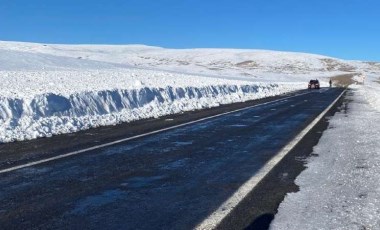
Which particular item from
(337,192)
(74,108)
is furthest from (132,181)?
(74,108)

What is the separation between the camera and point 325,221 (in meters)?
4.50

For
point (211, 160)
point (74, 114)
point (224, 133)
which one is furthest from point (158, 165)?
point (74, 114)

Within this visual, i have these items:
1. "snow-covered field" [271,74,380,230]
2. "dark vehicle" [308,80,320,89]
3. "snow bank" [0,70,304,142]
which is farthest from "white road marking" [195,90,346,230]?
"dark vehicle" [308,80,320,89]

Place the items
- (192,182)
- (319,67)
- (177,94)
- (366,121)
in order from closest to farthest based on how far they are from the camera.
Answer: (192,182) < (366,121) < (177,94) < (319,67)

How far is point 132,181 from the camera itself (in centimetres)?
620

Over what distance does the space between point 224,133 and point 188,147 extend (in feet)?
8.40

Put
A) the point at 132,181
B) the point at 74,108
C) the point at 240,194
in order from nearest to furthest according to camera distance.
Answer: the point at 240,194 < the point at 132,181 < the point at 74,108

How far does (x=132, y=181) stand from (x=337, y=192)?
2.57m

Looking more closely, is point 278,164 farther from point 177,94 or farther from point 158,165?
point 177,94

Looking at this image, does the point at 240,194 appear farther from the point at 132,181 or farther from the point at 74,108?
the point at 74,108

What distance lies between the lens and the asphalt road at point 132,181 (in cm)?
459

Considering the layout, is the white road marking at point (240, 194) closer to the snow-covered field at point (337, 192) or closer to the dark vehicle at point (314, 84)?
the snow-covered field at point (337, 192)

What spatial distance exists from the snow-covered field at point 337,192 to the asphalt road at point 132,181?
1.58 feet

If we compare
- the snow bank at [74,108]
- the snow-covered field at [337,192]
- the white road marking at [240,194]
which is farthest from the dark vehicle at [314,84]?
the white road marking at [240,194]
